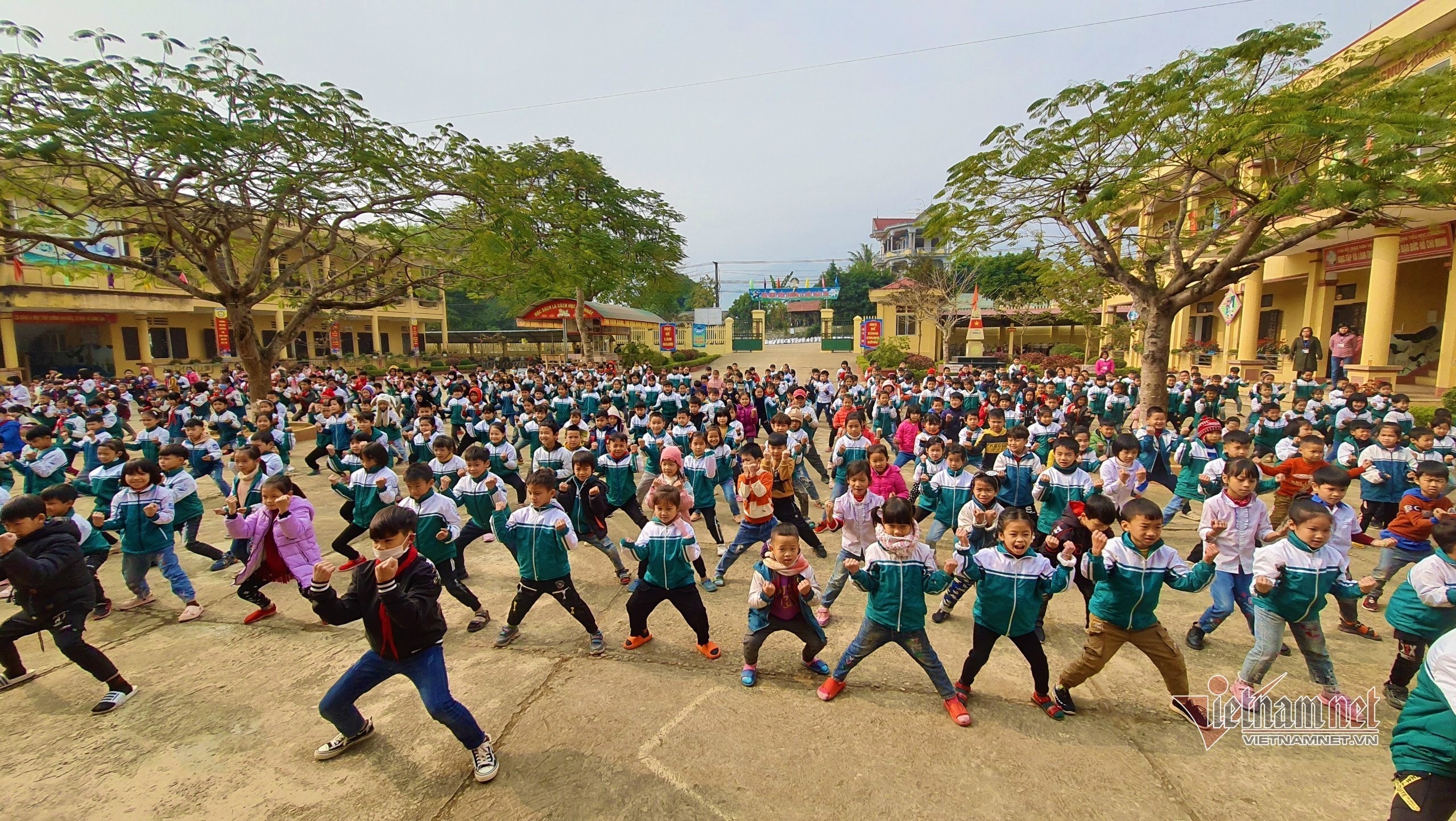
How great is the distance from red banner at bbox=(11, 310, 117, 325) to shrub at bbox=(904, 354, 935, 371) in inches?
1267

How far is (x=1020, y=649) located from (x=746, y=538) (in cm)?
228

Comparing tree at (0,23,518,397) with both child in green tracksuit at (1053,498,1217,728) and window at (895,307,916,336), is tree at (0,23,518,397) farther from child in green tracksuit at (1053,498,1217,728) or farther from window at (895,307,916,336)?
window at (895,307,916,336)

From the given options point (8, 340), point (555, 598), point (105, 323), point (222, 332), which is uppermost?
point (105, 323)

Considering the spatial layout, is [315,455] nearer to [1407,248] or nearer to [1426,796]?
[1426,796]

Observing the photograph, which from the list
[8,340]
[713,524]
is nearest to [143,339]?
[8,340]

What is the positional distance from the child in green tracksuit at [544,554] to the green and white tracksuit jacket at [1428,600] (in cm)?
459

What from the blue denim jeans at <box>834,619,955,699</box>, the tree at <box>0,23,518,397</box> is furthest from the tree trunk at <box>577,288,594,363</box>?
the blue denim jeans at <box>834,619,955,699</box>

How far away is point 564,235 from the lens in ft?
44.6

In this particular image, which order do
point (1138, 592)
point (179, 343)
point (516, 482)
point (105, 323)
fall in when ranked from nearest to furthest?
point (1138, 592) < point (516, 482) < point (105, 323) < point (179, 343)

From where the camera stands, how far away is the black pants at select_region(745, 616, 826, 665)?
373 cm

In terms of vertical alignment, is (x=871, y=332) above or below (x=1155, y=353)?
above

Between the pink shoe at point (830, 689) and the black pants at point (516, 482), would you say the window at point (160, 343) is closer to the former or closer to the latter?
the black pants at point (516, 482)

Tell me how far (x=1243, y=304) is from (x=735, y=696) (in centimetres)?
2087

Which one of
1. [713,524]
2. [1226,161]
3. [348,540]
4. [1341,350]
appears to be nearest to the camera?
[348,540]
